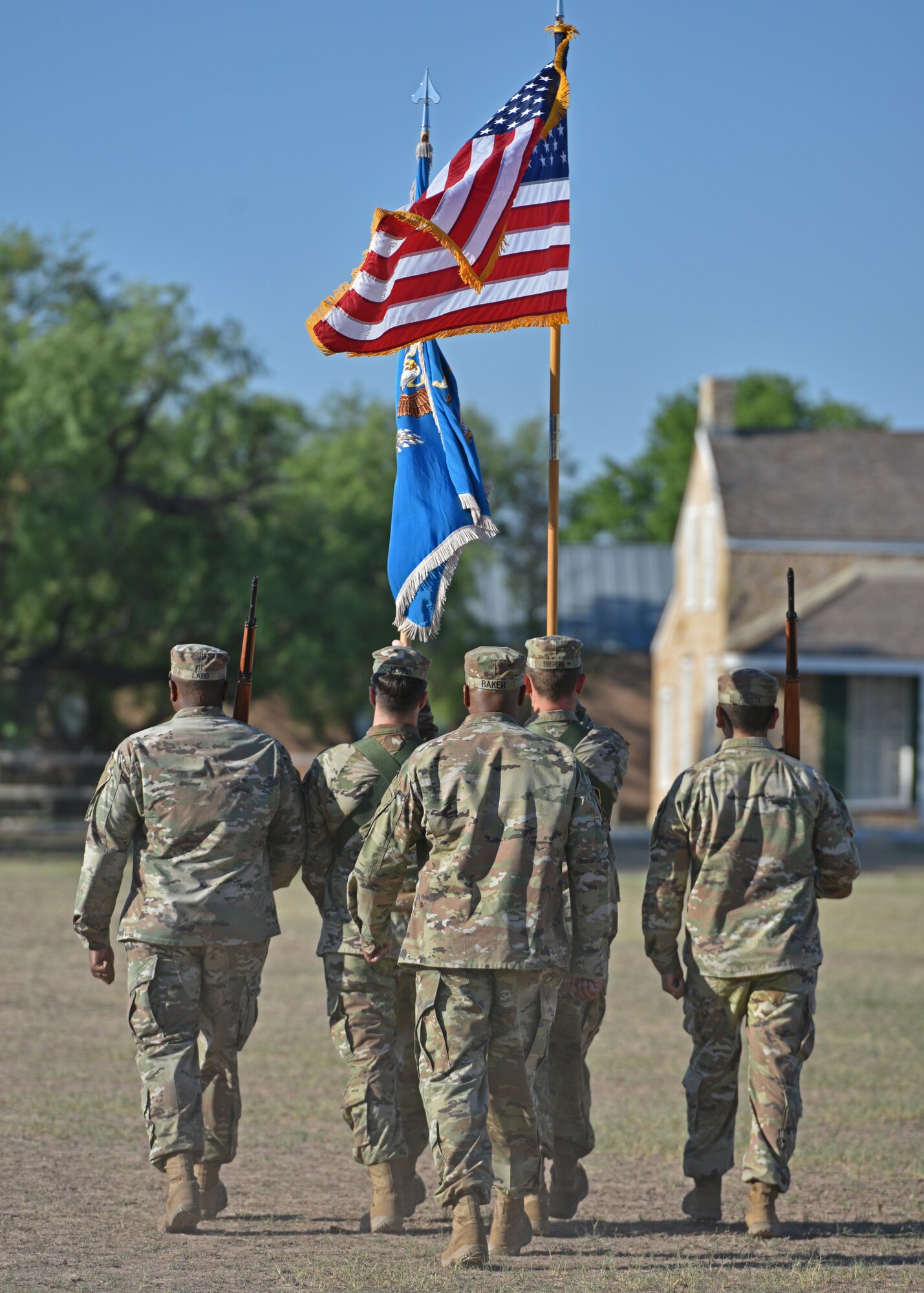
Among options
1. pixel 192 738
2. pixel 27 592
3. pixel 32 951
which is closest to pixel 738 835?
pixel 192 738

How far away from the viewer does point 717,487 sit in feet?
113

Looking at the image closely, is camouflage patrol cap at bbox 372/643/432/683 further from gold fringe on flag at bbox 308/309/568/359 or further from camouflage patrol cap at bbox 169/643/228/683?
gold fringe on flag at bbox 308/309/568/359

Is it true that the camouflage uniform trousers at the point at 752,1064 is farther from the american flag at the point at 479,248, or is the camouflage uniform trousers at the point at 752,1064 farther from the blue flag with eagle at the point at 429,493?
the american flag at the point at 479,248

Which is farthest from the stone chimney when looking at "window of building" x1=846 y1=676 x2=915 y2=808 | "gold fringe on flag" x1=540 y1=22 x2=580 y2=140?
"gold fringe on flag" x1=540 y1=22 x2=580 y2=140

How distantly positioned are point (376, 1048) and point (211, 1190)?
854 millimetres

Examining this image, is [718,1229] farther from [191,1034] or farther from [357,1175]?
[191,1034]

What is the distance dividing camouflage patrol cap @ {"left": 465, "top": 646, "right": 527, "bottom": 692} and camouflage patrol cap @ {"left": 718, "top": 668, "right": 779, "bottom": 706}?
0.96 m

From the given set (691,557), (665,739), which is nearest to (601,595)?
(665,739)

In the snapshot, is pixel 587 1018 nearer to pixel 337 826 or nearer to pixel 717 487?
pixel 337 826

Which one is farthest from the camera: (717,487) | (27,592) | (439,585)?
(717,487)

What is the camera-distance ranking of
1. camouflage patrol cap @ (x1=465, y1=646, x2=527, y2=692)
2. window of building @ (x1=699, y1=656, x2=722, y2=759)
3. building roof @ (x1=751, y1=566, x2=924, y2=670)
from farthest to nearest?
window of building @ (x1=699, y1=656, x2=722, y2=759), building roof @ (x1=751, y1=566, x2=924, y2=670), camouflage patrol cap @ (x1=465, y1=646, x2=527, y2=692)

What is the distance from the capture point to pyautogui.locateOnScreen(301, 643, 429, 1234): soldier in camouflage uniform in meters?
6.41

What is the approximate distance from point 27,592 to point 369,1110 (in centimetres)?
2017

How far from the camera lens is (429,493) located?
26.1 ft
